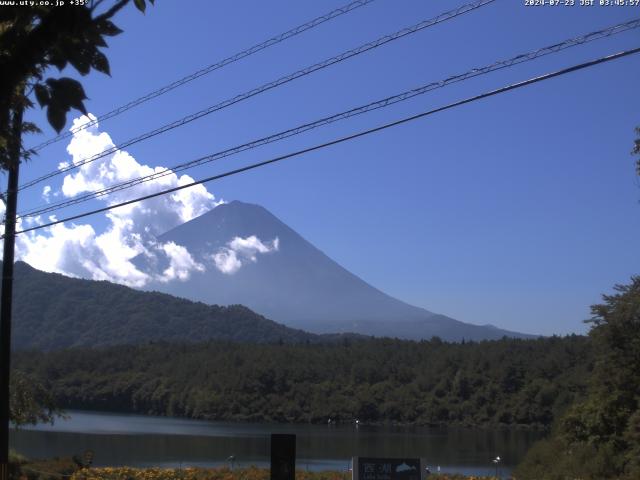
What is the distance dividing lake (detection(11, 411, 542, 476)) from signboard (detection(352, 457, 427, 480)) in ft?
75.8

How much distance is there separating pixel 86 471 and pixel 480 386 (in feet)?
245

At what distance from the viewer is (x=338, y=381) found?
328ft

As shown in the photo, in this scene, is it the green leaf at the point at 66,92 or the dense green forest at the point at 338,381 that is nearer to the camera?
the green leaf at the point at 66,92

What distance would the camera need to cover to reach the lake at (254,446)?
130 ft

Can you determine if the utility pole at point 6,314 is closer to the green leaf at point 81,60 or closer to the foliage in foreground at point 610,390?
the green leaf at point 81,60

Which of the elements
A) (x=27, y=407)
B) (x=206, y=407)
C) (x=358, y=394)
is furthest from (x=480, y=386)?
(x=27, y=407)

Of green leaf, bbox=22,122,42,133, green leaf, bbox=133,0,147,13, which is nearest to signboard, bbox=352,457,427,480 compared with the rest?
green leaf, bbox=22,122,42,133

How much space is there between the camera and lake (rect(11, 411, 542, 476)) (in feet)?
130

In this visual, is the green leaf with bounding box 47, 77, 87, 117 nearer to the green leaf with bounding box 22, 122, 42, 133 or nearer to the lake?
the green leaf with bounding box 22, 122, 42, 133

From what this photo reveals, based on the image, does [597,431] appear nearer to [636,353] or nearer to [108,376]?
[636,353]

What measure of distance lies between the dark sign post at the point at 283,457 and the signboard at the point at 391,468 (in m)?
1.05

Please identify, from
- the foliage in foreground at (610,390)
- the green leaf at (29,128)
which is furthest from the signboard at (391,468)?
the foliage in foreground at (610,390)

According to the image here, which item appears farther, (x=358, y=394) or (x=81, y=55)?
(x=358, y=394)

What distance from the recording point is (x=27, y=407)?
2470 cm
